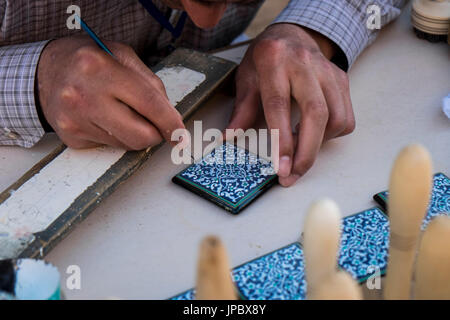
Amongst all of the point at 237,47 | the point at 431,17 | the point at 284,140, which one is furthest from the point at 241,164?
the point at 431,17

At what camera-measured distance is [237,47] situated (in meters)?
1.25

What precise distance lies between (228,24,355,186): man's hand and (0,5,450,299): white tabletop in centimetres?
4

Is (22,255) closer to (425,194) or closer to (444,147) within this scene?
(425,194)

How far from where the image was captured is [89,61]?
0.83 meters

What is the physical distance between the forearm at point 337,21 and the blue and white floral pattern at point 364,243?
490 millimetres

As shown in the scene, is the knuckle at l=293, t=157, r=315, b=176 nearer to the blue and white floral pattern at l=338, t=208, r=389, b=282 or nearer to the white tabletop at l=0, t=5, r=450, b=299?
the white tabletop at l=0, t=5, r=450, b=299

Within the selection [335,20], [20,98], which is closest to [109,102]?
[20,98]

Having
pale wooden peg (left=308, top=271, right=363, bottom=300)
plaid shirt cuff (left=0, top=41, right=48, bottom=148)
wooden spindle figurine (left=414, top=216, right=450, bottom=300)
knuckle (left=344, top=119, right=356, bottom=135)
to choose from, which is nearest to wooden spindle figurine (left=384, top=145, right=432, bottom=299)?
wooden spindle figurine (left=414, top=216, right=450, bottom=300)

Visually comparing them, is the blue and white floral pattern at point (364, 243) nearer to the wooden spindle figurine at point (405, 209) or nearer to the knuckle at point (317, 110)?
the wooden spindle figurine at point (405, 209)

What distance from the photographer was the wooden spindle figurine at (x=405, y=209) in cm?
47

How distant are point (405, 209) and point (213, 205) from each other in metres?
0.37

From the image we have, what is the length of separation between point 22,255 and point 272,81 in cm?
51

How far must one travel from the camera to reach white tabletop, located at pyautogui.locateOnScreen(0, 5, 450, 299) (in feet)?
2.32

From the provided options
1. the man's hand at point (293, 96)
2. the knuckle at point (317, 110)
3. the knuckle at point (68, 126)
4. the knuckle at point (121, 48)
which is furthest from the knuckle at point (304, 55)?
the knuckle at point (68, 126)
